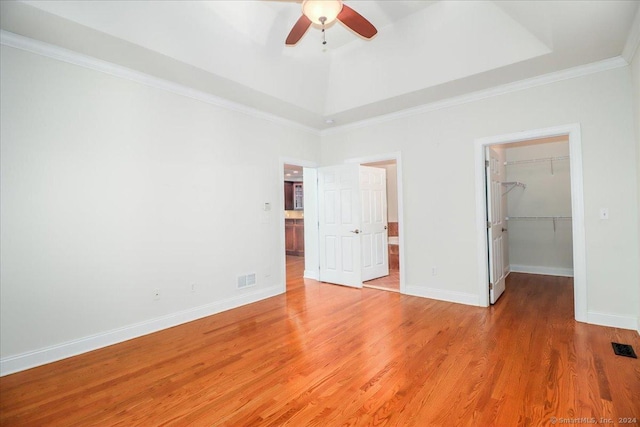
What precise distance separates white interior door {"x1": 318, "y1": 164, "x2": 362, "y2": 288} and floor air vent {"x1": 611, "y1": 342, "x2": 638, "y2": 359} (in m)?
3.07

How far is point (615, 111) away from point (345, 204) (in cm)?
352

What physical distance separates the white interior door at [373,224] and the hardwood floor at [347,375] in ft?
5.77

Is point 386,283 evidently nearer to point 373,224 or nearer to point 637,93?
point 373,224

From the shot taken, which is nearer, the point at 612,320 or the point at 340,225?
the point at 612,320

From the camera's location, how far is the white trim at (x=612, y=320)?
10.2ft

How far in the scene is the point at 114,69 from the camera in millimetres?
3154

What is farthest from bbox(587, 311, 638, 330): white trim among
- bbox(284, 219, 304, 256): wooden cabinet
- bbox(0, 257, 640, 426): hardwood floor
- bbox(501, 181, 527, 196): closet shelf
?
bbox(284, 219, 304, 256): wooden cabinet

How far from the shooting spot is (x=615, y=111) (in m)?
3.20

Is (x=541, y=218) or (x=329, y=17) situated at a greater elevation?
(x=329, y=17)

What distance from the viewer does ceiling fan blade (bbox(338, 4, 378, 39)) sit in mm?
2387

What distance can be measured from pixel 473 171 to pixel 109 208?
4393mm

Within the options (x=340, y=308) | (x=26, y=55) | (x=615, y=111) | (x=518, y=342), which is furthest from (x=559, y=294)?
(x=26, y=55)

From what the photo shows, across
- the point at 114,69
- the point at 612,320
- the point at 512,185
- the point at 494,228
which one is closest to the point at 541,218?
the point at 512,185

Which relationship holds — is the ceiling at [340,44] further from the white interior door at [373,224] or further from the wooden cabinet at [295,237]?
the wooden cabinet at [295,237]
